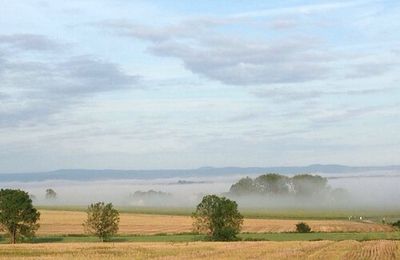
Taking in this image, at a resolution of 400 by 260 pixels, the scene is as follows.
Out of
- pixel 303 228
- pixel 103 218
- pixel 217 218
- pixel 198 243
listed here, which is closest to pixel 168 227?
pixel 103 218

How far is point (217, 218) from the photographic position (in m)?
106

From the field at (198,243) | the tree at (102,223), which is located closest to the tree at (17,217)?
the field at (198,243)

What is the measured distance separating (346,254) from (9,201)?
61.0 meters

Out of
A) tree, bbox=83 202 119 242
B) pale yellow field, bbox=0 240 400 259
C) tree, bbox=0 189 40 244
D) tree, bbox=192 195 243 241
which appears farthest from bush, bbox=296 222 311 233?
pale yellow field, bbox=0 240 400 259

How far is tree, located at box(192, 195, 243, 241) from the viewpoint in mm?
104081

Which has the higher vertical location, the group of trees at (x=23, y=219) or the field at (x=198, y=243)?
the group of trees at (x=23, y=219)

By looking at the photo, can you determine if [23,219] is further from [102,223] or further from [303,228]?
[303,228]

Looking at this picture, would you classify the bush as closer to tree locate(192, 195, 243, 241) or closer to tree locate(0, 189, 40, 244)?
tree locate(192, 195, 243, 241)

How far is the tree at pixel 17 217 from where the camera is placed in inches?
4060

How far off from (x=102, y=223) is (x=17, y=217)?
507 inches

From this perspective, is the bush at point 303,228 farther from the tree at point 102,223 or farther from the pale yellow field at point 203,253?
the pale yellow field at point 203,253

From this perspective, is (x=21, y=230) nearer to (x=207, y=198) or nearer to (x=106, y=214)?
(x=106, y=214)

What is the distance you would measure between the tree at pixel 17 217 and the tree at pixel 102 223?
8792mm

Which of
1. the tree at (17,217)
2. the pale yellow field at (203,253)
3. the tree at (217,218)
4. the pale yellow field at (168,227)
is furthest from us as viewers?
the pale yellow field at (168,227)
